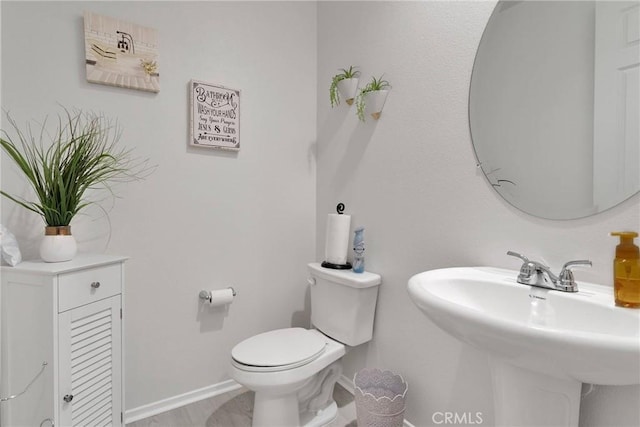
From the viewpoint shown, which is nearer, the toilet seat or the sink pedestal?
the sink pedestal

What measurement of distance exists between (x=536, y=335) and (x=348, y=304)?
1.10m

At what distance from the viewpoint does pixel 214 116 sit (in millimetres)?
1875

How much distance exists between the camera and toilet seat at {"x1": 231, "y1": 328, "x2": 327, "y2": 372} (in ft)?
4.72

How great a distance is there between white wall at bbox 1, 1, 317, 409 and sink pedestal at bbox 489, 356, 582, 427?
146cm

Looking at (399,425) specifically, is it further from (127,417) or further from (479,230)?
(127,417)

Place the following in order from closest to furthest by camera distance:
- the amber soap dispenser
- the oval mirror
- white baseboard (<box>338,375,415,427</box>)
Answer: the amber soap dispenser
the oval mirror
white baseboard (<box>338,375,415,427</box>)

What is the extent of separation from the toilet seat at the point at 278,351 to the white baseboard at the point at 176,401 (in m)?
0.53

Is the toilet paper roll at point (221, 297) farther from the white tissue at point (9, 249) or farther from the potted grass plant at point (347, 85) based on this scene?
the potted grass plant at point (347, 85)

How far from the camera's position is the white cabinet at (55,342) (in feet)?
3.96

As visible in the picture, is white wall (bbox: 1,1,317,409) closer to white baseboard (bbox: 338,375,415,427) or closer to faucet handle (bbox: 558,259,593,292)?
white baseboard (bbox: 338,375,415,427)

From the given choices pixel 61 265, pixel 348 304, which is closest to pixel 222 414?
pixel 348 304

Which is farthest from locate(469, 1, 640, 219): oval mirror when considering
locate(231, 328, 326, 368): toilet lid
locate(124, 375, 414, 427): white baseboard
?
locate(124, 375, 414, 427): white baseboard

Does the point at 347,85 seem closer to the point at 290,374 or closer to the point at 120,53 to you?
the point at 120,53

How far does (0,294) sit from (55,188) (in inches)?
16.9
